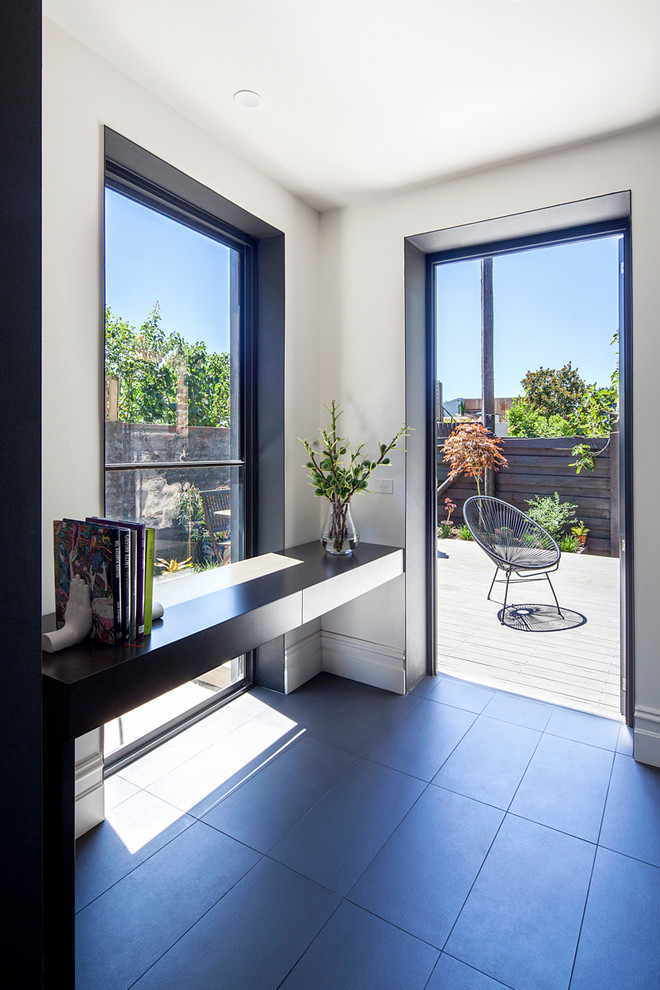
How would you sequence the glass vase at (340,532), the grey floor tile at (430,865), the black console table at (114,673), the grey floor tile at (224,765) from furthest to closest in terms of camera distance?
the glass vase at (340,532)
the grey floor tile at (224,765)
the grey floor tile at (430,865)
the black console table at (114,673)

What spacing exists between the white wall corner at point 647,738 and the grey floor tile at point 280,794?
1166mm

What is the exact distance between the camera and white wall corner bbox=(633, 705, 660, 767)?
2.25m

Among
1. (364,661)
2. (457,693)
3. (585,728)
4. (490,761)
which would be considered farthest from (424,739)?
(585,728)

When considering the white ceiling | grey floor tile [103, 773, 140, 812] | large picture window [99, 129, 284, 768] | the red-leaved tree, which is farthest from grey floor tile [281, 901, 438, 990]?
the white ceiling

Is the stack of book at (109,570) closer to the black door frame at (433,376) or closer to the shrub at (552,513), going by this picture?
the black door frame at (433,376)

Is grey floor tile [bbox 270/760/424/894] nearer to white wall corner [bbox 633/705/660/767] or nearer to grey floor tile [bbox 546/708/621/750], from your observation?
grey floor tile [bbox 546/708/621/750]

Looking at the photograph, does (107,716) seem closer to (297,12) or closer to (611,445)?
(297,12)

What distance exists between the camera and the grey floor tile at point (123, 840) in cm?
164

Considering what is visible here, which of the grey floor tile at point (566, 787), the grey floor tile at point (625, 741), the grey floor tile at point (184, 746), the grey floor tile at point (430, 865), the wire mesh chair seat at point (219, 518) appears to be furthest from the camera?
the wire mesh chair seat at point (219, 518)

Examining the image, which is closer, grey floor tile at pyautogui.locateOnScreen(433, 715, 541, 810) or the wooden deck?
grey floor tile at pyautogui.locateOnScreen(433, 715, 541, 810)

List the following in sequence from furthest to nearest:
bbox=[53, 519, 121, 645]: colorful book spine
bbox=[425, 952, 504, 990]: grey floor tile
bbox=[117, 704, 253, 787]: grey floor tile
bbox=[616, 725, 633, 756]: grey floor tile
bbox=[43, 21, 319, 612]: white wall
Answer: bbox=[616, 725, 633, 756]: grey floor tile < bbox=[117, 704, 253, 787]: grey floor tile < bbox=[43, 21, 319, 612]: white wall < bbox=[53, 519, 121, 645]: colorful book spine < bbox=[425, 952, 504, 990]: grey floor tile

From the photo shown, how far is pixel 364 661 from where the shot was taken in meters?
3.02

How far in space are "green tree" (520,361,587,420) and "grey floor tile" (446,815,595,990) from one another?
1.81m

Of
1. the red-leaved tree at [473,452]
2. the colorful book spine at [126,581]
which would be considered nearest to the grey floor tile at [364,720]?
the red-leaved tree at [473,452]
